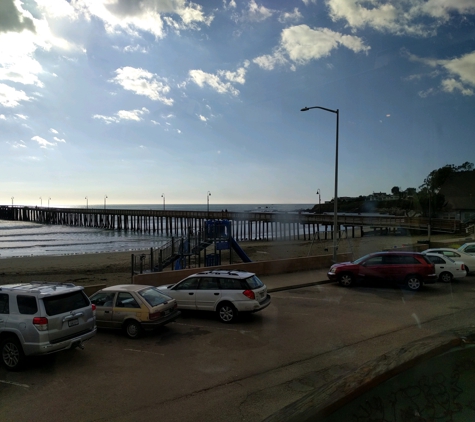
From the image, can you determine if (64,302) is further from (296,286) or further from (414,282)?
(414,282)

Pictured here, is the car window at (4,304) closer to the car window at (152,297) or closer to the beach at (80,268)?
the car window at (152,297)

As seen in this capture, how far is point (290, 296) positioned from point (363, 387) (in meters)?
11.7

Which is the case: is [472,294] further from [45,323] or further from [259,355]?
[45,323]

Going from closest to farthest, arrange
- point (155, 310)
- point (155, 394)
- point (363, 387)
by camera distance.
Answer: point (363, 387)
point (155, 394)
point (155, 310)

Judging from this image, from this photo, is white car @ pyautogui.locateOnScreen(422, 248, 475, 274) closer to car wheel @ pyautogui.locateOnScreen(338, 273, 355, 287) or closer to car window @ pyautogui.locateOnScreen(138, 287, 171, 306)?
car wheel @ pyautogui.locateOnScreen(338, 273, 355, 287)

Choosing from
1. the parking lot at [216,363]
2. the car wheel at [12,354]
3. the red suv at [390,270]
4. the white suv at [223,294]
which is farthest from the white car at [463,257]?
the car wheel at [12,354]

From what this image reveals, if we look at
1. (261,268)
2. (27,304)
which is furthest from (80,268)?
(27,304)

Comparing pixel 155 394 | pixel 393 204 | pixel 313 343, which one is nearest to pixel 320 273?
pixel 313 343

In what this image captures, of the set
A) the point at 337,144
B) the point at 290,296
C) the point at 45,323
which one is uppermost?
the point at 337,144

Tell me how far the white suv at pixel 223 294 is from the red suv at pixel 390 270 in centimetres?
606

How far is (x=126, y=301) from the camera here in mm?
10031

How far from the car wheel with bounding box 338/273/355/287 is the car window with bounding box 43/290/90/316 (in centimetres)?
1109

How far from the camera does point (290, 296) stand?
14703 millimetres

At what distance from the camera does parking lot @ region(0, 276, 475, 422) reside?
594 cm
